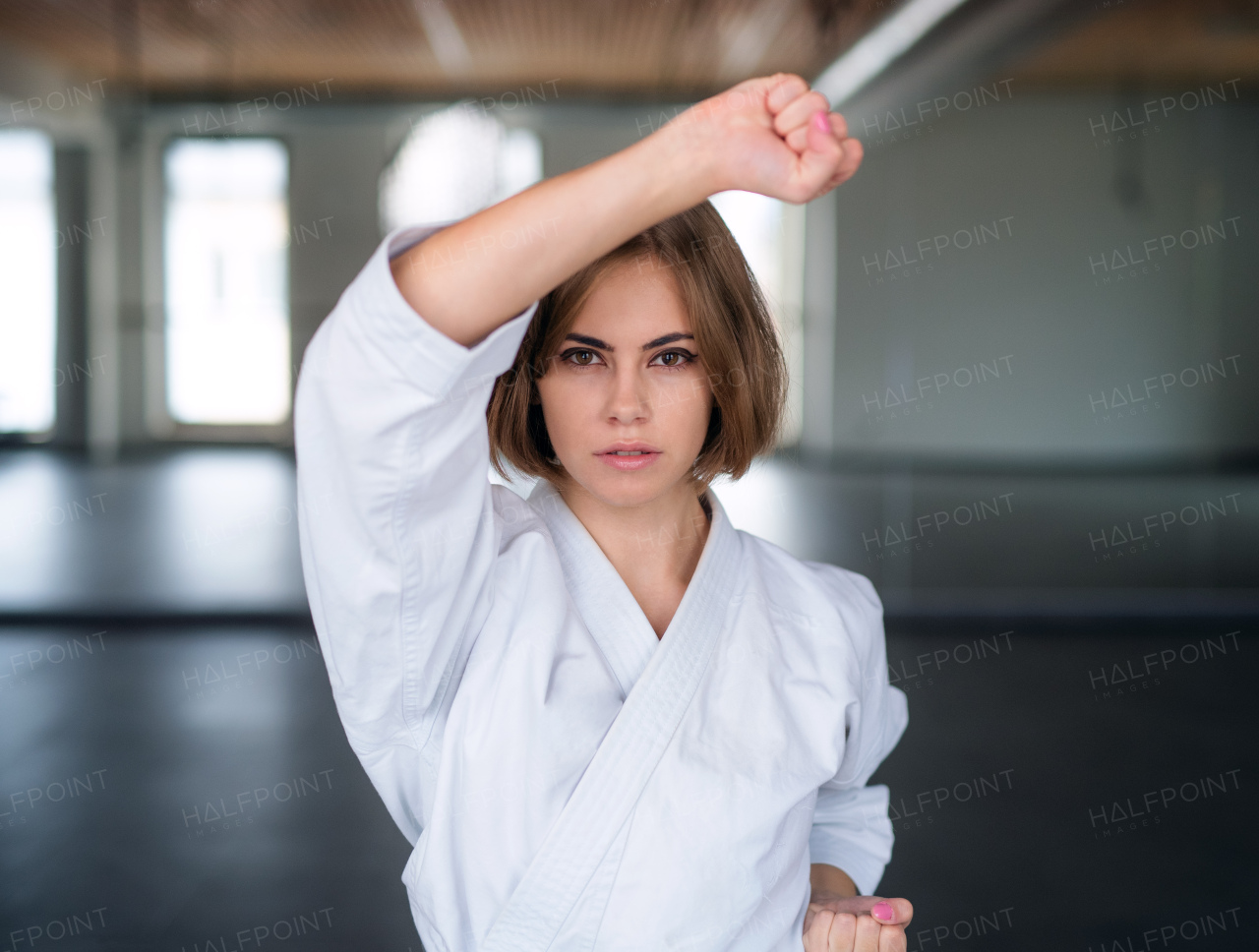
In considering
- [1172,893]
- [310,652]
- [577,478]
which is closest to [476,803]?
[577,478]

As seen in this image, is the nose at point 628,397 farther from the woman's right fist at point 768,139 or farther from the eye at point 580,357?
Answer: the woman's right fist at point 768,139

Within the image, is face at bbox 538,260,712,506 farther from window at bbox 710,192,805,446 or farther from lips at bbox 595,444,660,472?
window at bbox 710,192,805,446

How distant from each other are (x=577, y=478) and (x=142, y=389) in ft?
11.6

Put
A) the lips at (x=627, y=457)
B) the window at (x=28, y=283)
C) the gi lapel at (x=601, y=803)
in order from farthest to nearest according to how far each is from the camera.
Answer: the window at (x=28, y=283) < the lips at (x=627, y=457) < the gi lapel at (x=601, y=803)

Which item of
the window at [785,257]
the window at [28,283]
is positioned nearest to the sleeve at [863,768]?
the window at [785,257]

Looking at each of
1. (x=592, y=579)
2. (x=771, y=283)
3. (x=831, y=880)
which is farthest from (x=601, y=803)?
(x=771, y=283)

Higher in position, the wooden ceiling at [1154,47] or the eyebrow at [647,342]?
the wooden ceiling at [1154,47]

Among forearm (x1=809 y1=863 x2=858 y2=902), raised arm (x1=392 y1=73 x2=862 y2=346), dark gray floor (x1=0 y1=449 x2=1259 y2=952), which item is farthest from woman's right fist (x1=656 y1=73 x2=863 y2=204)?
dark gray floor (x1=0 y1=449 x2=1259 y2=952)

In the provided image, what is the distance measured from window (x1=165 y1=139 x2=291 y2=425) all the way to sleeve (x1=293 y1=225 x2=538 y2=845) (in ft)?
10.9

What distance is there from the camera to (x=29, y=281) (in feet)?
12.7

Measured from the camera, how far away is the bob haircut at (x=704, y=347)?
3.14 ft

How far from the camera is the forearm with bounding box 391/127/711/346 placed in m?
0.63

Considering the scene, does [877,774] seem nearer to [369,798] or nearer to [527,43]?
[369,798]

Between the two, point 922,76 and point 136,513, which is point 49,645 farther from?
point 922,76
